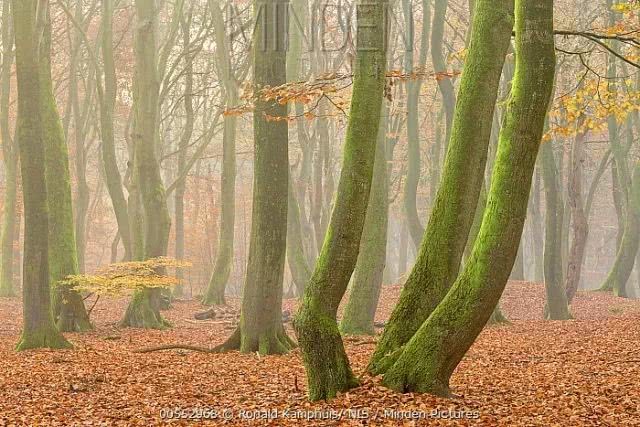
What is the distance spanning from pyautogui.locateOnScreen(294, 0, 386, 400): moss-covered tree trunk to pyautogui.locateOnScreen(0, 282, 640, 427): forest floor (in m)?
0.32

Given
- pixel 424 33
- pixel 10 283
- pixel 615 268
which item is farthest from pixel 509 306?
pixel 10 283

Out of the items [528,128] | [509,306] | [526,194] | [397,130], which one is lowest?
[509,306]

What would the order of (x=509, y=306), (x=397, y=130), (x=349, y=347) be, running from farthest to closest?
(x=397, y=130) < (x=509, y=306) < (x=349, y=347)

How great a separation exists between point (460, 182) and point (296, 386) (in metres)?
2.71

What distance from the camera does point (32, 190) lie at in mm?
13070

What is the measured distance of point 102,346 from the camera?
46.4ft

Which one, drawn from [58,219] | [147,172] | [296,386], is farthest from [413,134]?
[296,386]

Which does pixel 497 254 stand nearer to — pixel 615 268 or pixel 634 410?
pixel 634 410

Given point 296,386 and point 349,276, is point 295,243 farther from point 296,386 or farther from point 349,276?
point 349,276

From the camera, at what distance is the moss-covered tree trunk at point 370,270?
616 inches

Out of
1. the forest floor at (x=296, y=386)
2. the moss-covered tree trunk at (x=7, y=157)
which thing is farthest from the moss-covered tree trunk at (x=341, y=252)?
the moss-covered tree trunk at (x=7, y=157)

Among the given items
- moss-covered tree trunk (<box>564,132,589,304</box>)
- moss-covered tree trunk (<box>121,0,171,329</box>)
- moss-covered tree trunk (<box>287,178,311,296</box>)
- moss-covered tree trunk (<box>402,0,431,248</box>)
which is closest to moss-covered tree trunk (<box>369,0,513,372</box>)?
moss-covered tree trunk (<box>121,0,171,329</box>)

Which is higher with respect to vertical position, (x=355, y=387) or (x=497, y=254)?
(x=497, y=254)

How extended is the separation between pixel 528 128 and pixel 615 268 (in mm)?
20903
